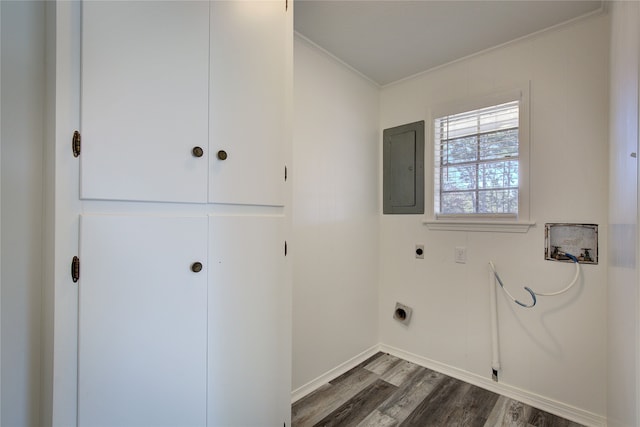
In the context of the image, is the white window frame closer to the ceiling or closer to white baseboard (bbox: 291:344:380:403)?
the ceiling

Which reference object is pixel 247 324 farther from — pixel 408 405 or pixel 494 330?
pixel 494 330

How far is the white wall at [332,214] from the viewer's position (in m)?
1.98

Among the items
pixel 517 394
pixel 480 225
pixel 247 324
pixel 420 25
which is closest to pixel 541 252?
pixel 480 225

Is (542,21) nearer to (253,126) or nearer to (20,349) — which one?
(253,126)

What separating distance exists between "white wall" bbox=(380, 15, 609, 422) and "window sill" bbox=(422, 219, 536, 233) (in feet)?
0.13

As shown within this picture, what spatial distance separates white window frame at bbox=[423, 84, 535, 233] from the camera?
191cm

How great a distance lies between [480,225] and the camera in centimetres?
209

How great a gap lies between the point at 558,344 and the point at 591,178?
104cm

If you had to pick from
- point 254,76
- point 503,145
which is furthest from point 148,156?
point 503,145

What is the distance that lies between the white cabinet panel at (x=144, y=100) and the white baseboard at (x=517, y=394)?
2.24 meters

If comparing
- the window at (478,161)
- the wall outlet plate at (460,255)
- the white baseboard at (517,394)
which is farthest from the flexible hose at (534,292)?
the white baseboard at (517,394)

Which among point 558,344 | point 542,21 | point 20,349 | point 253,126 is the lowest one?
point 558,344

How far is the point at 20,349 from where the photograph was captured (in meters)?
0.90

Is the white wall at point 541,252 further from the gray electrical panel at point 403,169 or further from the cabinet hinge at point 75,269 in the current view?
the cabinet hinge at point 75,269
